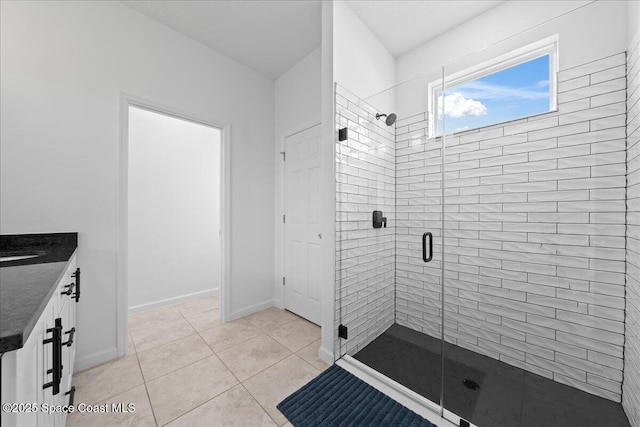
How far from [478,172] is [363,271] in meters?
1.20

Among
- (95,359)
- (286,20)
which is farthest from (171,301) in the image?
(286,20)

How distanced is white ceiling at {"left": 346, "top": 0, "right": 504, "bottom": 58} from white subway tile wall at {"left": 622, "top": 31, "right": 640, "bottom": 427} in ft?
3.74

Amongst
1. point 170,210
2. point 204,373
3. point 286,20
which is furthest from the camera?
point 170,210

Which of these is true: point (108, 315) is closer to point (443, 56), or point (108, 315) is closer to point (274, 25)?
point (274, 25)

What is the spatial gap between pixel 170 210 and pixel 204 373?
84.4 inches

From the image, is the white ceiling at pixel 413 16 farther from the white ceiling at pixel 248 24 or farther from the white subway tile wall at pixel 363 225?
the white subway tile wall at pixel 363 225

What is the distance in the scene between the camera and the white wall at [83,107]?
1562 millimetres

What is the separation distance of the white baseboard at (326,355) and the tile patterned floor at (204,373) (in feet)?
0.14

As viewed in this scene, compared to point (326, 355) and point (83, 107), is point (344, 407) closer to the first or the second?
point (326, 355)

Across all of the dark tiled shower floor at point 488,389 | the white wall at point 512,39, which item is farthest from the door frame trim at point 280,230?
the white wall at point 512,39

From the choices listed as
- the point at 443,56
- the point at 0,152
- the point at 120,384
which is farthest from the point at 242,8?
the point at 120,384

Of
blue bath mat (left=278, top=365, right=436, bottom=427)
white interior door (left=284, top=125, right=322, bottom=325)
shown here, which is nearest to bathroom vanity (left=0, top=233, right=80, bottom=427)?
blue bath mat (left=278, top=365, right=436, bottom=427)

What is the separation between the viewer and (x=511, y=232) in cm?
172

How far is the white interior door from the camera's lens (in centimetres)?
253
